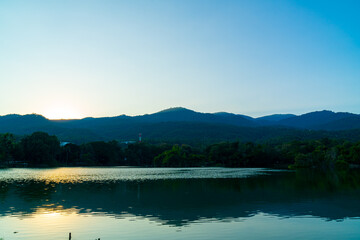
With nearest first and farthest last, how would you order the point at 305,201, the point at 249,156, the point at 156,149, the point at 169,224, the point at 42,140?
the point at 169,224, the point at 305,201, the point at 42,140, the point at 249,156, the point at 156,149

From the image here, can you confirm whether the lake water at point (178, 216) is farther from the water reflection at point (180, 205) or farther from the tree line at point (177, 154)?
the tree line at point (177, 154)

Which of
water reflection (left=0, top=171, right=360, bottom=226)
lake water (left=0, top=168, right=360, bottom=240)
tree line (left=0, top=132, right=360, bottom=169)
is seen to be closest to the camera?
lake water (left=0, top=168, right=360, bottom=240)

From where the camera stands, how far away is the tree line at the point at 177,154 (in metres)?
96.6

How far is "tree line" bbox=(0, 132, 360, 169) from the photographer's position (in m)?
96.6

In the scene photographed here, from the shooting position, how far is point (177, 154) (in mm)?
122188

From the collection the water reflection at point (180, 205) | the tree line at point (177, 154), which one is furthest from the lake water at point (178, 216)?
the tree line at point (177, 154)

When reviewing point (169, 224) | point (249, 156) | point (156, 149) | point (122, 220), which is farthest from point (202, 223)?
point (156, 149)

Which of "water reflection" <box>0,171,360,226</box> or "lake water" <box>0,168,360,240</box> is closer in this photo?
"lake water" <box>0,168,360,240</box>

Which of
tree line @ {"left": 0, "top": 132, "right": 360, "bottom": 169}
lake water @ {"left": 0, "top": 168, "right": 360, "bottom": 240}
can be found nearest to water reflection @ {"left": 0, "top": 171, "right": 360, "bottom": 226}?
lake water @ {"left": 0, "top": 168, "right": 360, "bottom": 240}

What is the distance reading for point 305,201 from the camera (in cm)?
2608

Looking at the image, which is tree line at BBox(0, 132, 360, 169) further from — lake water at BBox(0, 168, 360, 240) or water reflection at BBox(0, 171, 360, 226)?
lake water at BBox(0, 168, 360, 240)

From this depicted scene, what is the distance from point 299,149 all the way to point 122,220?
104655mm

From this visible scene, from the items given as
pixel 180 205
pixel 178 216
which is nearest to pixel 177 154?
pixel 180 205

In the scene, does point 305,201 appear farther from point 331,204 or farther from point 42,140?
point 42,140
